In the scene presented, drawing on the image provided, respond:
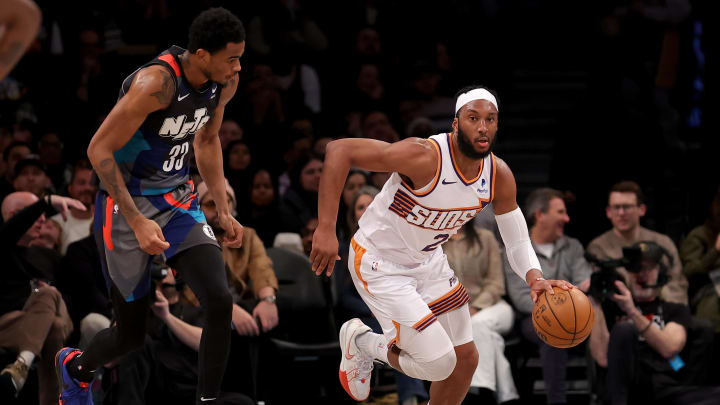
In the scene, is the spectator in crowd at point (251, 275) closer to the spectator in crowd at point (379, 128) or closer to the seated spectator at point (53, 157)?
the seated spectator at point (53, 157)

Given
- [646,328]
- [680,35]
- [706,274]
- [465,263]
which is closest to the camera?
[646,328]

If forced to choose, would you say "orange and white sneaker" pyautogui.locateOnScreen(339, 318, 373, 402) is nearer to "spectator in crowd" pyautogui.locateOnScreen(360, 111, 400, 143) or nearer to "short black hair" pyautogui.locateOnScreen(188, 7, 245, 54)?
"short black hair" pyautogui.locateOnScreen(188, 7, 245, 54)

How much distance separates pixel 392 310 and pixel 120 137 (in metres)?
1.55

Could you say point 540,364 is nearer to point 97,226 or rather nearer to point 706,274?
point 706,274

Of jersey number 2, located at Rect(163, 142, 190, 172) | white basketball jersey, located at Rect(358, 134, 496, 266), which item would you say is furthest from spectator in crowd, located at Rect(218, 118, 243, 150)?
jersey number 2, located at Rect(163, 142, 190, 172)

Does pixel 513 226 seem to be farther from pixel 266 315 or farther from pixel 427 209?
pixel 266 315

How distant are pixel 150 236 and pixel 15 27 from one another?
5.09 ft

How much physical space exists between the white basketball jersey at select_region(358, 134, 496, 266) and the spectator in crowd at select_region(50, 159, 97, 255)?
3.03m

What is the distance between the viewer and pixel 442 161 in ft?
16.0

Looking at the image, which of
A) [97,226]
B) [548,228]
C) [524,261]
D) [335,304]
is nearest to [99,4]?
[335,304]

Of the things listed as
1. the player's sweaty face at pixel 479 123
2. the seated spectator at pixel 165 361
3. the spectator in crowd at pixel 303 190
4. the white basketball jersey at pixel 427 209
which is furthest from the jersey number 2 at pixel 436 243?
the spectator in crowd at pixel 303 190

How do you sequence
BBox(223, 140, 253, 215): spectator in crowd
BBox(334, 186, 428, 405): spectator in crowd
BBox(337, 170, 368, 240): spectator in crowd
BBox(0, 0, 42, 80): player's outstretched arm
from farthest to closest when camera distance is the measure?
BBox(223, 140, 253, 215): spectator in crowd, BBox(337, 170, 368, 240): spectator in crowd, BBox(334, 186, 428, 405): spectator in crowd, BBox(0, 0, 42, 80): player's outstretched arm

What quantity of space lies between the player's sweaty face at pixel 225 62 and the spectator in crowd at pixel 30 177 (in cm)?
324

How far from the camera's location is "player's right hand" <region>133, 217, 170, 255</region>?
14.1ft
